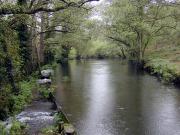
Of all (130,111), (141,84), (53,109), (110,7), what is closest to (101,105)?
(130,111)

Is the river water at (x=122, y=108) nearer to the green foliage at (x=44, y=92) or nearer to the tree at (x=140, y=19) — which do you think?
the green foliage at (x=44, y=92)

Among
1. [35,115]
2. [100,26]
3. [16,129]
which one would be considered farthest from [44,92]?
[100,26]

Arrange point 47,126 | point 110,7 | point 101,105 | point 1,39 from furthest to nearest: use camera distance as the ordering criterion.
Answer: point 110,7 < point 101,105 < point 1,39 < point 47,126

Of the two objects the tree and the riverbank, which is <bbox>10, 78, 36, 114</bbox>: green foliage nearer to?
the riverbank

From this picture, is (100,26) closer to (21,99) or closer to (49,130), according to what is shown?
(21,99)

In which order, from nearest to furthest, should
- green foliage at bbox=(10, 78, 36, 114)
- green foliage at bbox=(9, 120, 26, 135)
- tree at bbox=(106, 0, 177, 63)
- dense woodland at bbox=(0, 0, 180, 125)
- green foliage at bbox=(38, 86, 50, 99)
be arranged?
green foliage at bbox=(9, 120, 26, 135), green foliage at bbox=(10, 78, 36, 114), green foliage at bbox=(38, 86, 50, 99), dense woodland at bbox=(0, 0, 180, 125), tree at bbox=(106, 0, 177, 63)

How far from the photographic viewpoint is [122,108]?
1795 cm

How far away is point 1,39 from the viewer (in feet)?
52.0

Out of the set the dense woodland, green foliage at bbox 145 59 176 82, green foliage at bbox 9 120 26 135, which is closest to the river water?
green foliage at bbox 145 59 176 82

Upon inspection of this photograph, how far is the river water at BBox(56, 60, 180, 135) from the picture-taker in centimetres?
1416

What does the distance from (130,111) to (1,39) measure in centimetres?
778

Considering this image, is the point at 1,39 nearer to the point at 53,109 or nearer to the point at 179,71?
the point at 53,109

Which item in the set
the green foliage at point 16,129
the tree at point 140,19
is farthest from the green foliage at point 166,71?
the green foliage at point 16,129

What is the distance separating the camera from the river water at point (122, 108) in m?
14.2
